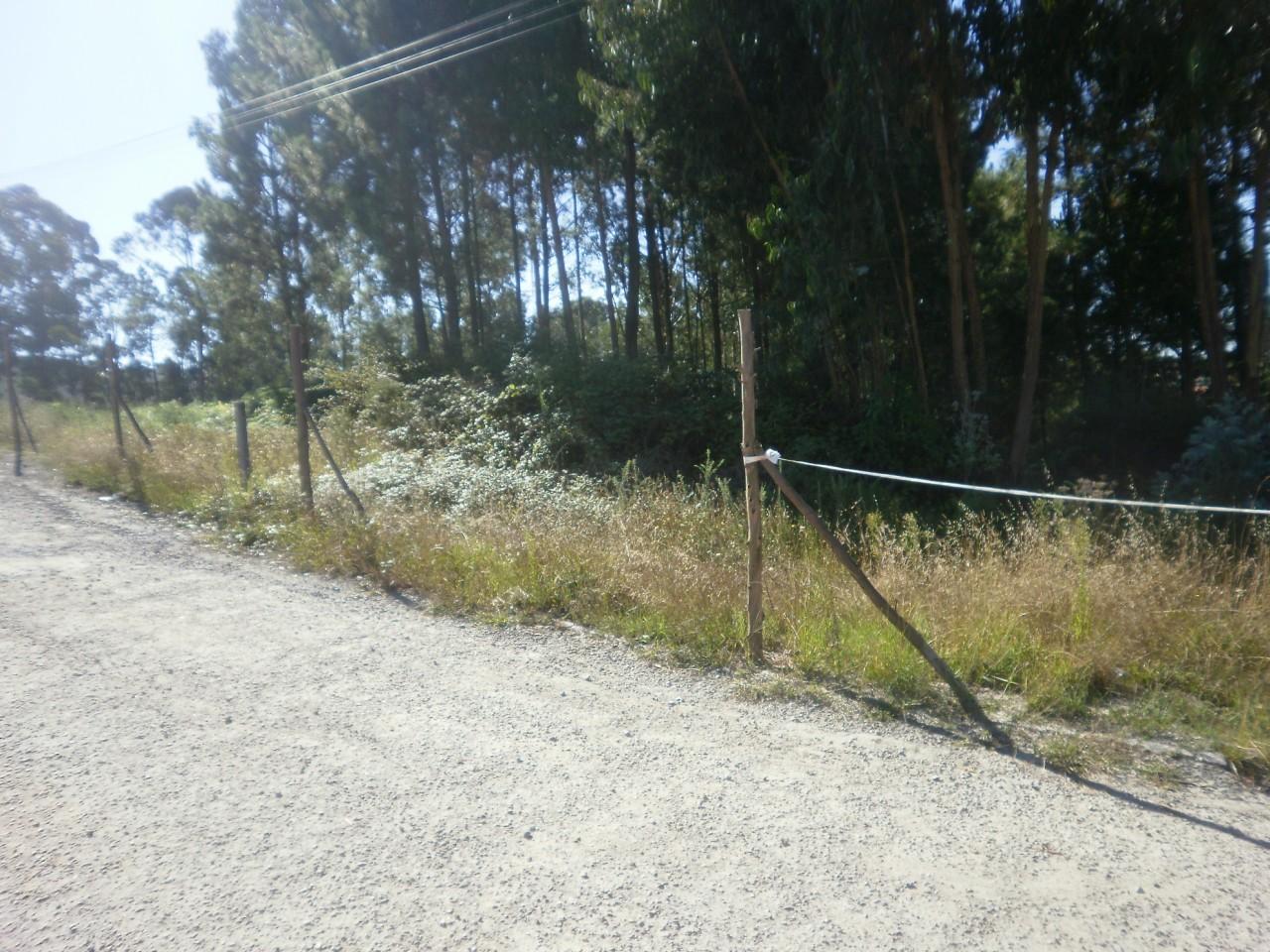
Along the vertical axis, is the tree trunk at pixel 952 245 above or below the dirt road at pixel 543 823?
above

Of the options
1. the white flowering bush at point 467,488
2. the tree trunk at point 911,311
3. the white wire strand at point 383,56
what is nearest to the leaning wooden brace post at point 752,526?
the white flowering bush at point 467,488

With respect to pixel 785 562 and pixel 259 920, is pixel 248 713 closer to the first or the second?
pixel 259 920

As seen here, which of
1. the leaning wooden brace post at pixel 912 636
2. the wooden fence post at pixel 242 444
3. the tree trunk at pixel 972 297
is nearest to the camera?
the leaning wooden brace post at pixel 912 636

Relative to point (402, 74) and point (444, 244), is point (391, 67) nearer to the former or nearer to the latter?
point (402, 74)

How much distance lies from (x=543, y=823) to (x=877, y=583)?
9.64 ft

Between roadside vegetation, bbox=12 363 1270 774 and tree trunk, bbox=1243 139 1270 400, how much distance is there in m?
6.09

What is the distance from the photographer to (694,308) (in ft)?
78.6

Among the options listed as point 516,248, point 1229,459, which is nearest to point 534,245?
point 516,248

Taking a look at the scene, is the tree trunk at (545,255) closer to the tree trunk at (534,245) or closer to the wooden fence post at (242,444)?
the tree trunk at (534,245)

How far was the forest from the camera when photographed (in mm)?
10211

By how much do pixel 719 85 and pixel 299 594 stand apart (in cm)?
907

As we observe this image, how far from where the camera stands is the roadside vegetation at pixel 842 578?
13.6 feet

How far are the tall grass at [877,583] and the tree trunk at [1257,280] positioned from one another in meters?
6.43

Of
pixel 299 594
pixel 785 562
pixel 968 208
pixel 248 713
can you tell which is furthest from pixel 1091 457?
pixel 248 713
